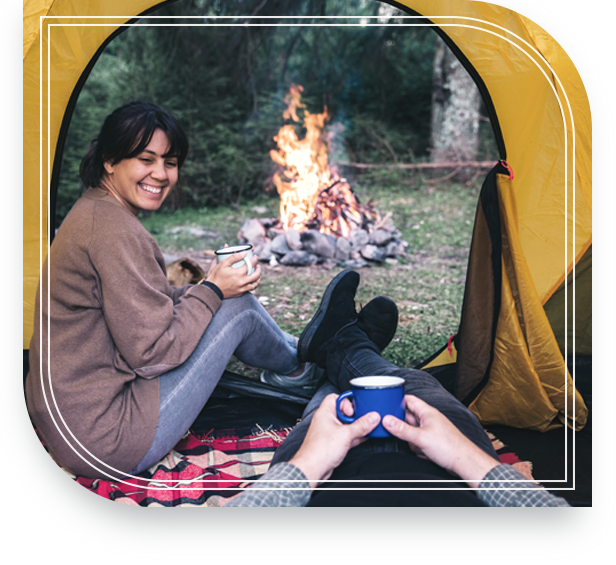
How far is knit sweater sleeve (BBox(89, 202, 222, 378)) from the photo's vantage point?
1.41 m

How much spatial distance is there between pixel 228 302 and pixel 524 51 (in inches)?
50.0

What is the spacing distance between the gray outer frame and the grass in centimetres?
132

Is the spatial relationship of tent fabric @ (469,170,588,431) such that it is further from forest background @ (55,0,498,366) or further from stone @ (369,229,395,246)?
forest background @ (55,0,498,366)

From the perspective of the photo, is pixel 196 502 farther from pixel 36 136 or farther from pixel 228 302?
pixel 36 136

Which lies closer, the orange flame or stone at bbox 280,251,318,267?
stone at bbox 280,251,318,267

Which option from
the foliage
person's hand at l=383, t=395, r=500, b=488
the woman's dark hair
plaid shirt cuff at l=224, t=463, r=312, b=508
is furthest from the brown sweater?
the foliage

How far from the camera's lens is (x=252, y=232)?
516cm

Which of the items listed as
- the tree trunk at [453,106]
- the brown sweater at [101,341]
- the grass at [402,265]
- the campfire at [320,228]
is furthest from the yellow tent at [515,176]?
the tree trunk at [453,106]

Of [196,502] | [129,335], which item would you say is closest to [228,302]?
[129,335]

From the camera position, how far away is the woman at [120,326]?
1.43 meters

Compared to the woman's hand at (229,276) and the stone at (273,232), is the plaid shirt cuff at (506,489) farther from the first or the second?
the stone at (273,232)

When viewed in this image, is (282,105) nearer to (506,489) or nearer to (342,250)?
(342,250)

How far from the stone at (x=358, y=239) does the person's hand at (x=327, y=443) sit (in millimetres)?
3695

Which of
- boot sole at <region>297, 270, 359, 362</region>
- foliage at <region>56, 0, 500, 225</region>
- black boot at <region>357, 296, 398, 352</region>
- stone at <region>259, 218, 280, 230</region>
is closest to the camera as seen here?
boot sole at <region>297, 270, 359, 362</region>
